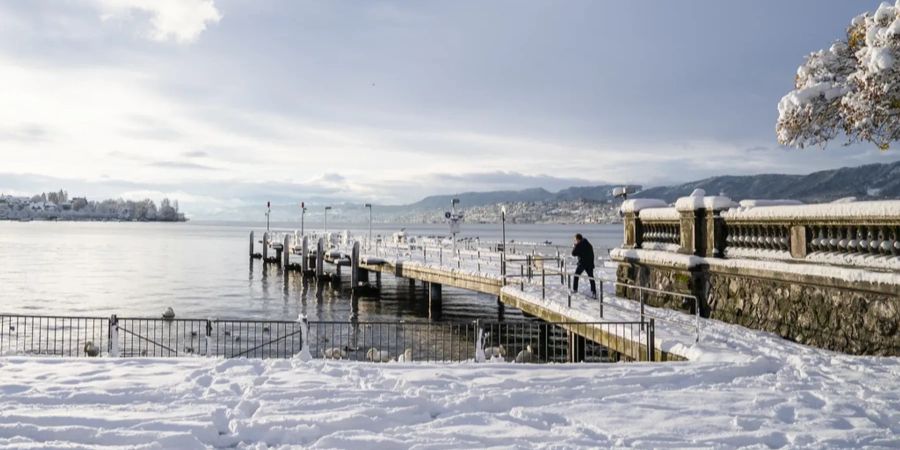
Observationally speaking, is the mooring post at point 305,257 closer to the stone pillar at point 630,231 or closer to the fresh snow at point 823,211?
the stone pillar at point 630,231

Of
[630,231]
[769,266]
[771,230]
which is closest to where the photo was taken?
[769,266]

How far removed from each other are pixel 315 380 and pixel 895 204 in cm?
983

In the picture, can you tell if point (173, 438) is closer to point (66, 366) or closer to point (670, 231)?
point (66, 366)

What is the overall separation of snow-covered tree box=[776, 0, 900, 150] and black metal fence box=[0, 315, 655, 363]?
4.75 metres

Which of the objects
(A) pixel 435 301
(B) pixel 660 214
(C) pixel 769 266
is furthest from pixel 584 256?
(A) pixel 435 301

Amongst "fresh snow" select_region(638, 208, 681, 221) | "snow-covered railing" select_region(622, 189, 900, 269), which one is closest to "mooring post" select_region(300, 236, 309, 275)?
"snow-covered railing" select_region(622, 189, 900, 269)

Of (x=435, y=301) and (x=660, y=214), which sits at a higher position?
(x=660, y=214)

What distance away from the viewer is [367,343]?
26422 mm

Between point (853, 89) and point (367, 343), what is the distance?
1917 cm

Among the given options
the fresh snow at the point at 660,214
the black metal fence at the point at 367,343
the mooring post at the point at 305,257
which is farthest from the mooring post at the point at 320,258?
the fresh snow at the point at 660,214

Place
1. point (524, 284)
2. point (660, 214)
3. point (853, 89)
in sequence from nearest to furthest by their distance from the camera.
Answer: point (853, 89) → point (660, 214) → point (524, 284)

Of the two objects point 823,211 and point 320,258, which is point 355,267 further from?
point 823,211

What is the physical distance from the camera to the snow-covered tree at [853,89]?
968cm

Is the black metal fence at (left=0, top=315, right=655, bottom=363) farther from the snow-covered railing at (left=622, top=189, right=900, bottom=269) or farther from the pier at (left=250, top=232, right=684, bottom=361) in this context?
the snow-covered railing at (left=622, top=189, right=900, bottom=269)
